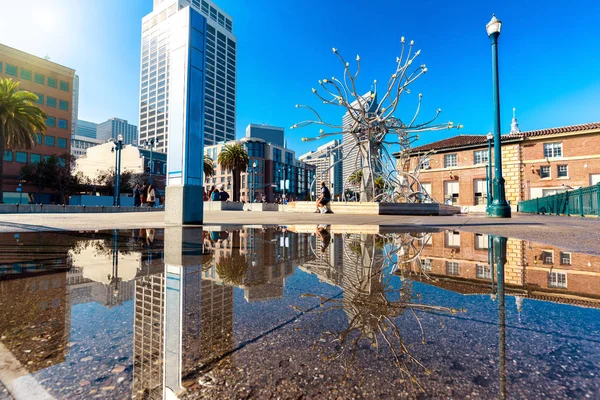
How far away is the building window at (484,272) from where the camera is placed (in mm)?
2156

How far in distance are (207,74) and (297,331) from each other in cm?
11353

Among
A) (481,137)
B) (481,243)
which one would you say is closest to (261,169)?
(481,137)

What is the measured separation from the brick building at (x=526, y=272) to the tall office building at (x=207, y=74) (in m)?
103

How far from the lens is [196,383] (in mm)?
850

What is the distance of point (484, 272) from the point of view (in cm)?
229

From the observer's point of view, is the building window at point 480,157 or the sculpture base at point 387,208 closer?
the sculpture base at point 387,208

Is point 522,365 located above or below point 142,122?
below

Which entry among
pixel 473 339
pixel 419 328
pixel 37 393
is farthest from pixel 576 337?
pixel 37 393

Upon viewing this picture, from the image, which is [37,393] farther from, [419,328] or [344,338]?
[419,328]

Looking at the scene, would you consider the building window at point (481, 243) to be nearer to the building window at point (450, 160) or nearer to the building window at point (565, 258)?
the building window at point (565, 258)

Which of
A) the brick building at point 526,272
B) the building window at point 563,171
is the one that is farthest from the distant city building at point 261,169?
the brick building at point 526,272

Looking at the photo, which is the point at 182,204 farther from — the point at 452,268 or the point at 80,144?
the point at 80,144

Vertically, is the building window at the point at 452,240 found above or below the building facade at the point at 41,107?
below

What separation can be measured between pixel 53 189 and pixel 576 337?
5650 centimetres
